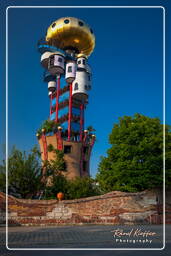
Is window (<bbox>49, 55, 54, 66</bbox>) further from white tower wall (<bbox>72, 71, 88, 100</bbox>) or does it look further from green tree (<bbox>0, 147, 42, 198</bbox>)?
green tree (<bbox>0, 147, 42, 198</bbox>)

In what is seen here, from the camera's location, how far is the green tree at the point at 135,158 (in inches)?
742

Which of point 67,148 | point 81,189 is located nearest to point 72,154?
point 67,148

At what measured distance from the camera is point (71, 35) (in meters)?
35.7

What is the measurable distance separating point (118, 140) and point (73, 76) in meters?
18.3

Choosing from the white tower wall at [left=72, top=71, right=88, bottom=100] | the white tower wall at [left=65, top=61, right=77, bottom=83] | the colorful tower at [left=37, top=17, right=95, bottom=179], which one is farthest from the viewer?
the white tower wall at [left=65, top=61, right=77, bottom=83]

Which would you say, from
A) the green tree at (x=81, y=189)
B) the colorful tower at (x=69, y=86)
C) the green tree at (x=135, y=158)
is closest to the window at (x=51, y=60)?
the colorful tower at (x=69, y=86)

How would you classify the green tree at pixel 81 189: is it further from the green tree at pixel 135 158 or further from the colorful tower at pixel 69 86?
the colorful tower at pixel 69 86

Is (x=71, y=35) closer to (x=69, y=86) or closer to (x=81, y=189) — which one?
(x=69, y=86)

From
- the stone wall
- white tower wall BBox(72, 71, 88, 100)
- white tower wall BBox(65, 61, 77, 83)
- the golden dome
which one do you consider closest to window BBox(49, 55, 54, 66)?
white tower wall BBox(65, 61, 77, 83)

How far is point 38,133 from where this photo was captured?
32.0 meters

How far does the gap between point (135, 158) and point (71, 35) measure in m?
22.7

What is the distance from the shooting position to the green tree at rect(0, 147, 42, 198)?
62.5 ft

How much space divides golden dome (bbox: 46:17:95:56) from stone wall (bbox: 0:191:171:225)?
2430 centimetres

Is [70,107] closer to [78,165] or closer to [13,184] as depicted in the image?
[78,165]
